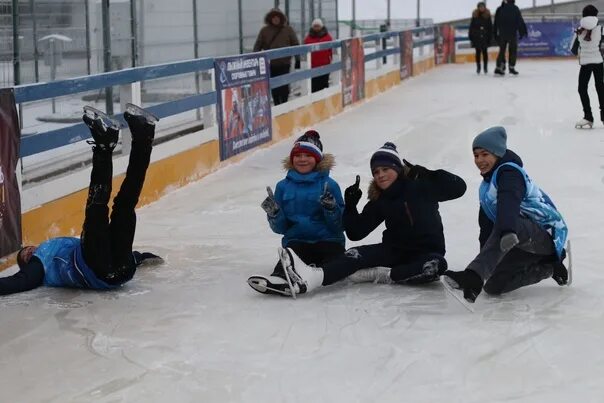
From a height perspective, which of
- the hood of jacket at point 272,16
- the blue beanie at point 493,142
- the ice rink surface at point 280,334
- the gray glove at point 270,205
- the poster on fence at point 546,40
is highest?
the hood of jacket at point 272,16

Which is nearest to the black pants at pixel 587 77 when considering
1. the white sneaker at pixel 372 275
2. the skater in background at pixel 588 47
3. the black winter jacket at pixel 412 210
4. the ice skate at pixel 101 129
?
the skater in background at pixel 588 47

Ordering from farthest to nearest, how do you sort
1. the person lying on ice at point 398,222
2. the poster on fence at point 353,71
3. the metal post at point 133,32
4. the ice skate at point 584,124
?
the poster on fence at point 353,71
the ice skate at point 584,124
the metal post at point 133,32
the person lying on ice at point 398,222

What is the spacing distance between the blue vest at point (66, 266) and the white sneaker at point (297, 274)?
83cm

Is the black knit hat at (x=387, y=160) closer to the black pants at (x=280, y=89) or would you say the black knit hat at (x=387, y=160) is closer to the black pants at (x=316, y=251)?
the black pants at (x=316, y=251)

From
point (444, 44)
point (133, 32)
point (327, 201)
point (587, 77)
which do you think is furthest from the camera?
point (444, 44)

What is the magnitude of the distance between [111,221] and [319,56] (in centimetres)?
933

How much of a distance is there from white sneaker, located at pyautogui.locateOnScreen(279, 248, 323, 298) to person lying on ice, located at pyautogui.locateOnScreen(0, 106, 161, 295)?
2.40ft

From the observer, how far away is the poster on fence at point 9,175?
546cm

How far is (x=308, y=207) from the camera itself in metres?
5.29

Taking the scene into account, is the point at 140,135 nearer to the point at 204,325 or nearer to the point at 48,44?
the point at 204,325

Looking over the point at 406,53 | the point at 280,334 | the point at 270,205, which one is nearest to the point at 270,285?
the point at 270,205

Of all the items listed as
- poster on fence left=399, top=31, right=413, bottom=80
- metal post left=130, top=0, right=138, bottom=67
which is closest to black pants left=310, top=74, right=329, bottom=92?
metal post left=130, top=0, right=138, bottom=67

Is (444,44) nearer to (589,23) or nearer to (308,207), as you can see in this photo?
(589,23)

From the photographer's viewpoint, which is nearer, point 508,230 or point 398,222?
point 508,230
